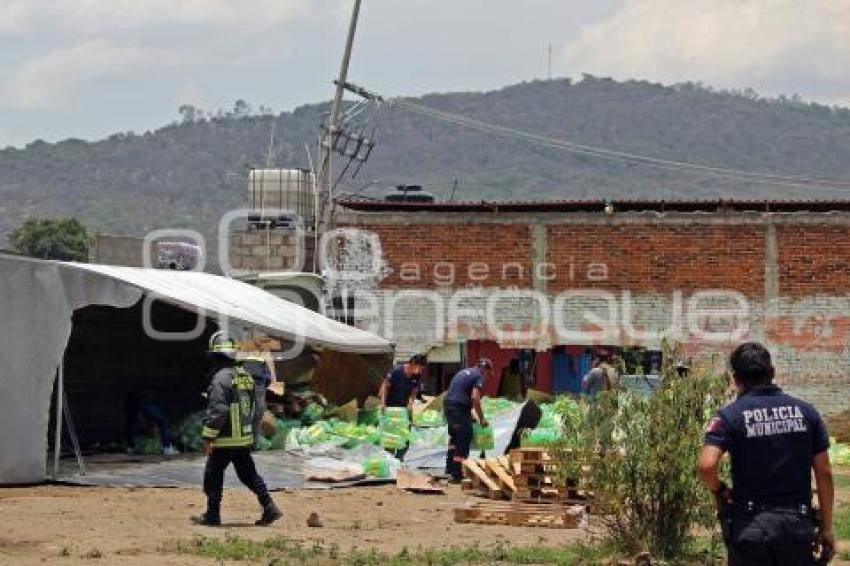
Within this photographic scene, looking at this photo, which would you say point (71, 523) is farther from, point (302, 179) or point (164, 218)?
point (164, 218)

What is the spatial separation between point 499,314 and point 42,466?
1507 cm

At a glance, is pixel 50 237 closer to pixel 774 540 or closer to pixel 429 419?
pixel 429 419

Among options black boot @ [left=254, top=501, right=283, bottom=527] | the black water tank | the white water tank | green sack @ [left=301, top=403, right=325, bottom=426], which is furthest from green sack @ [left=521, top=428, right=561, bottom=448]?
the white water tank

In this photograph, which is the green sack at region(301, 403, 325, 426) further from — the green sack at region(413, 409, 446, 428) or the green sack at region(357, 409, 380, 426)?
the green sack at region(413, 409, 446, 428)

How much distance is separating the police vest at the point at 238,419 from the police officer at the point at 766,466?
21.8ft

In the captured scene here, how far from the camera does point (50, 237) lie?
3150 inches

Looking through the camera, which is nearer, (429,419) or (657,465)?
(657,465)

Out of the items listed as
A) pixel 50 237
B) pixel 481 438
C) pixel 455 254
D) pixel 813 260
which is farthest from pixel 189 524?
pixel 50 237

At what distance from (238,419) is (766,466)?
6.91 meters

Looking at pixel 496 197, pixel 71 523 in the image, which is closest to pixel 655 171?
pixel 496 197

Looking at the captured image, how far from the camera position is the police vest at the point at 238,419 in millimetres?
13688

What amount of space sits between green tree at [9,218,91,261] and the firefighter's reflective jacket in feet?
215

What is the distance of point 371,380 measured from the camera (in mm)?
25422

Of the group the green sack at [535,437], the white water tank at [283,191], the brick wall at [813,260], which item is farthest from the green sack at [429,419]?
the white water tank at [283,191]
